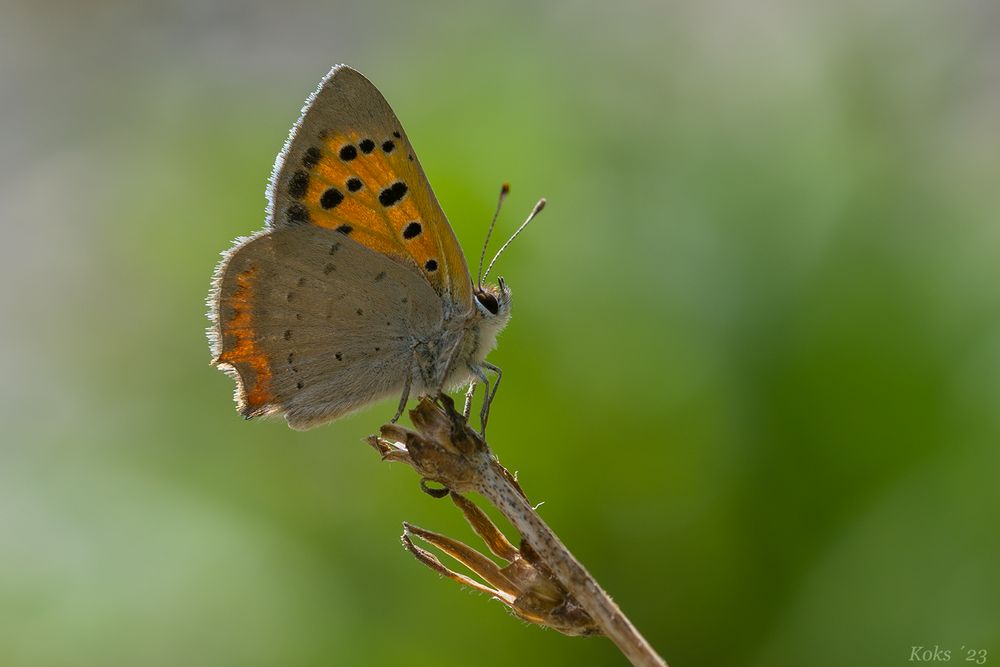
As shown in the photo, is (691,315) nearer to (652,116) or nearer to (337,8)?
(652,116)

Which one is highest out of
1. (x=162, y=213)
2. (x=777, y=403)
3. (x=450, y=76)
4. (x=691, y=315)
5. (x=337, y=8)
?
(x=337, y=8)

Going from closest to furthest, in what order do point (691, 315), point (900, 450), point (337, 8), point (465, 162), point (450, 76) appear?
point (900, 450)
point (691, 315)
point (465, 162)
point (450, 76)
point (337, 8)

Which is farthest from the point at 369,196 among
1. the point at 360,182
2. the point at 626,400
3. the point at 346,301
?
the point at 626,400

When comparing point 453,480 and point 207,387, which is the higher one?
point 207,387

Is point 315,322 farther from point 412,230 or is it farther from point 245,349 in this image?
point 412,230

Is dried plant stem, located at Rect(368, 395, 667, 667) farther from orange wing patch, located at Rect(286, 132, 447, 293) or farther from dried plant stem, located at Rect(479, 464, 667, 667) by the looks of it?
orange wing patch, located at Rect(286, 132, 447, 293)

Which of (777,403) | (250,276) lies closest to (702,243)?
(777,403)

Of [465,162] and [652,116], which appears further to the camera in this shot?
[652,116]
